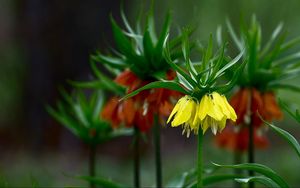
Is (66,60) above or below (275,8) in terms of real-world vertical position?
below

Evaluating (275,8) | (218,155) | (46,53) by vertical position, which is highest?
(275,8)

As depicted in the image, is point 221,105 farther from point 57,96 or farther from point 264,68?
point 57,96

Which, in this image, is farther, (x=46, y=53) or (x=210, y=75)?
(x=46, y=53)

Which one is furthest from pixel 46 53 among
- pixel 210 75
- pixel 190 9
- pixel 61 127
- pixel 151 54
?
pixel 190 9

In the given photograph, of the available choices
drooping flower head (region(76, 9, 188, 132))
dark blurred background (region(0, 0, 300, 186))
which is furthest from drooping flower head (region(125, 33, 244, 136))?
dark blurred background (region(0, 0, 300, 186))

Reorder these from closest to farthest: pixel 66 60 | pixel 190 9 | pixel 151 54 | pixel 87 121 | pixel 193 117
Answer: pixel 193 117
pixel 151 54
pixel 87 121
pixel 66 60
pixel 190 9

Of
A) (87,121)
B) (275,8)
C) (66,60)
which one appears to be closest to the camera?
(87,121)

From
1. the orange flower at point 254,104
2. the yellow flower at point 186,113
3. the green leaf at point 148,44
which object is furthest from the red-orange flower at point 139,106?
the yellow flower at point 186,113

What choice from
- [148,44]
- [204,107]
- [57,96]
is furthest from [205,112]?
[57,96]

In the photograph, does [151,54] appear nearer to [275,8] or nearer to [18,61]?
[18,61]
